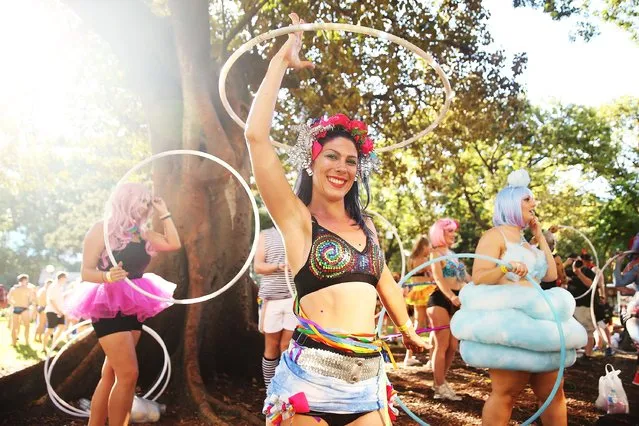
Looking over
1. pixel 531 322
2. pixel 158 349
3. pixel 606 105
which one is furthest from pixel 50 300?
pixel 606 105

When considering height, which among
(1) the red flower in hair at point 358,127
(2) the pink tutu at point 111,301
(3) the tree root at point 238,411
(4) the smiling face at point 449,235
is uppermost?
(1) the red flower in hair at point 358,127

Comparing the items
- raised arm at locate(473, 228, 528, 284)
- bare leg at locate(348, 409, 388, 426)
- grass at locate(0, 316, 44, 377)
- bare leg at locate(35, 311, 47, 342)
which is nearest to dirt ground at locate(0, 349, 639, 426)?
raised arm at locate(473, 228, 528, 284)

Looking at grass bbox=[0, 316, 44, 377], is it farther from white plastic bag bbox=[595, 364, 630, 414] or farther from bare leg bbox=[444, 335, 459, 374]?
white plastic bag bbox=[595, 364, 630, 414]

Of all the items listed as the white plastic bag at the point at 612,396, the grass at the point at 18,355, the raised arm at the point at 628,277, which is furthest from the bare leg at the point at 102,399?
the raised arm at the point at 628,277

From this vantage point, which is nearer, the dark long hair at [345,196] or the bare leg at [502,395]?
the dark long hair at [345,196]

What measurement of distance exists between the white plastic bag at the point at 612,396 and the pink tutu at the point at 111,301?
445cm

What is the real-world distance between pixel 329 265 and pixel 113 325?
263 centimetres

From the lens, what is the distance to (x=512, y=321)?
4164 millimetres

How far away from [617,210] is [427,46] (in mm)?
21449

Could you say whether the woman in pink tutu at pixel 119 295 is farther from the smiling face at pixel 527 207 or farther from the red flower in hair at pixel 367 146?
the smiling face at pixel 527 207

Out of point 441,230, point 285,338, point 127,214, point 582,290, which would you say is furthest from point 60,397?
point 582,290

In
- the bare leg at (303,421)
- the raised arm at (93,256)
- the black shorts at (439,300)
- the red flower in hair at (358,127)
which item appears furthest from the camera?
the black shorts at (439,300)

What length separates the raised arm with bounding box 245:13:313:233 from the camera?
8.35 feet

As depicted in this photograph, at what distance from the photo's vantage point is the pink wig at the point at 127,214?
4938 mm
